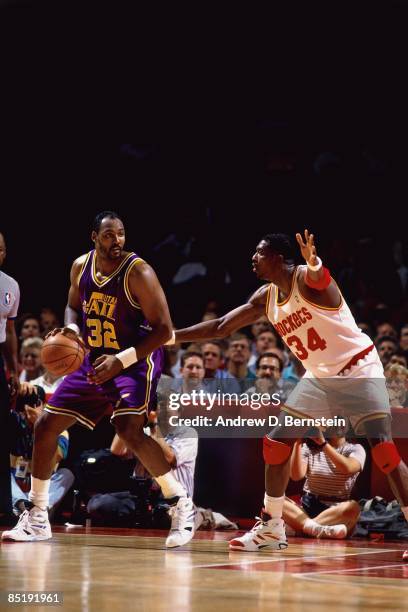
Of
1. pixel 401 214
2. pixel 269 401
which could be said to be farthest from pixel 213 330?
pixel 401 214

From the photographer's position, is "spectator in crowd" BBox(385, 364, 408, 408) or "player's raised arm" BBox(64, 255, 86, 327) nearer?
"player's raised arm" BBox(64, 255, 86, 327)

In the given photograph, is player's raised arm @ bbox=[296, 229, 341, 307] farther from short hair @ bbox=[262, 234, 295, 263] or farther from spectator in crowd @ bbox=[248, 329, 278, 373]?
spectator in crowd @ bbox=[248, 329, 278, 373]

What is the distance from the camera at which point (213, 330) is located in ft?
19.6

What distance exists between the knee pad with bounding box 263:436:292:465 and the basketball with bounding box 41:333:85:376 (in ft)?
3.82

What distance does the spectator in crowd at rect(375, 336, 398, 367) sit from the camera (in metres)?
9.11

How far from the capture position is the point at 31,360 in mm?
9008

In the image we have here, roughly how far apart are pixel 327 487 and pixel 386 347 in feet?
8.14

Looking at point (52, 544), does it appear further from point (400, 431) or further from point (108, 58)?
point (108, 58)

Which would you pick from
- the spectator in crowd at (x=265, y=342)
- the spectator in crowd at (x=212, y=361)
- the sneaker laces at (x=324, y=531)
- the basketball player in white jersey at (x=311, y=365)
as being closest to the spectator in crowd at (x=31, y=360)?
the spectator in crowd at (x=212, y=361)

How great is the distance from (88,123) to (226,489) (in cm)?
733

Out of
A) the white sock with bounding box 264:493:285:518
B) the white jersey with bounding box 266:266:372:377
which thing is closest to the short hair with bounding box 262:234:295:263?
the white jersey with bounding box 266:266:372:377

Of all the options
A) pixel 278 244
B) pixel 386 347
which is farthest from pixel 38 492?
pixel 386 347

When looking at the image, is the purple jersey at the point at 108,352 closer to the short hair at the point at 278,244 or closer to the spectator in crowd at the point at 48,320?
the short hair at the point at 278,244

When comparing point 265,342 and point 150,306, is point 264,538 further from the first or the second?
point 265,342
